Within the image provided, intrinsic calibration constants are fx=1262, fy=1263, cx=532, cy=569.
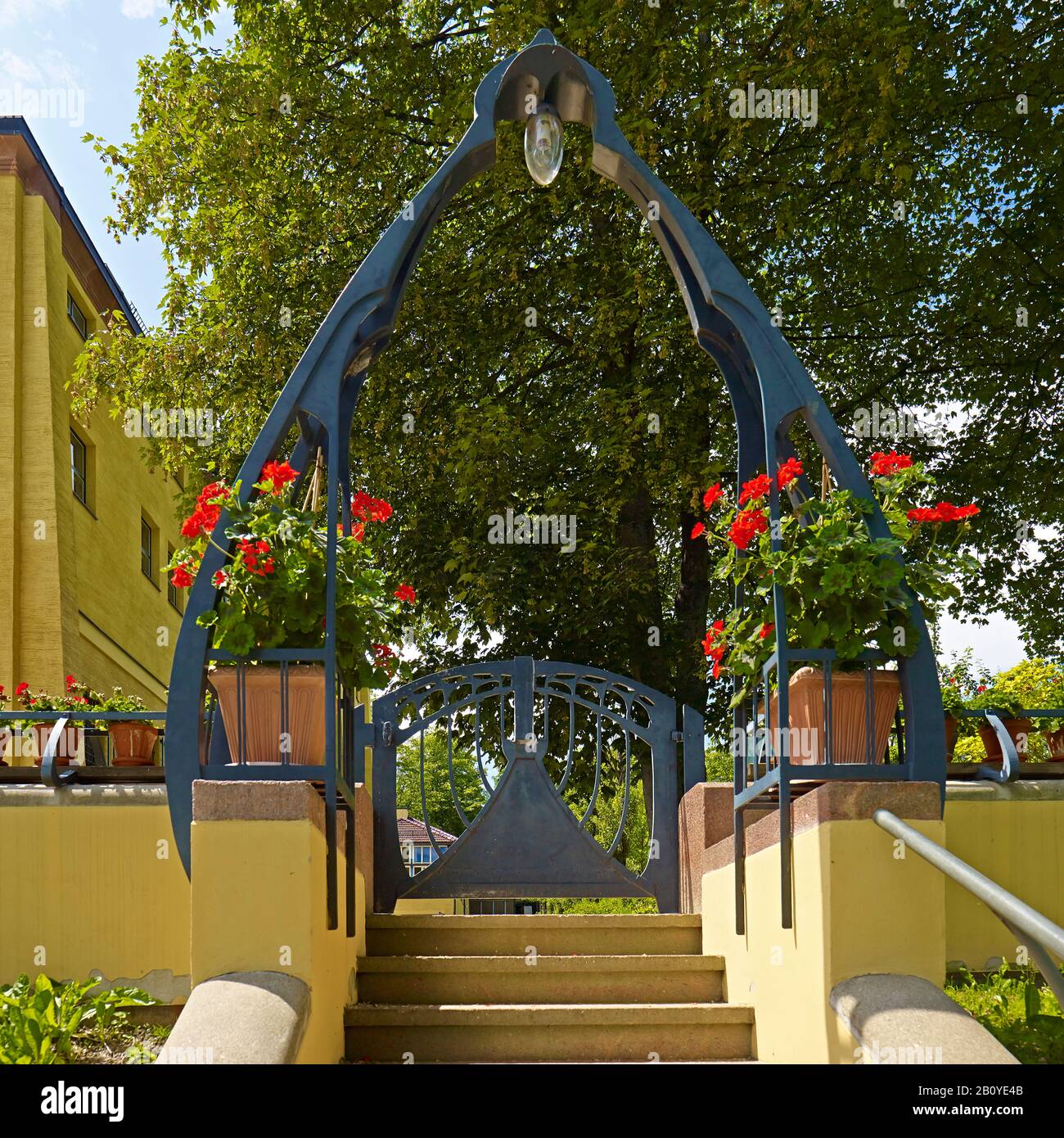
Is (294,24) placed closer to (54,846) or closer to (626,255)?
(626,255)

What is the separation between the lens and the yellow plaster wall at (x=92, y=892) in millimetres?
5824

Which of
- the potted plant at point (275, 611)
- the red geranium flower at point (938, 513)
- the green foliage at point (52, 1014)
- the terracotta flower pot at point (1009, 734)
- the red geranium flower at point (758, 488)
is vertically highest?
the red geranium flower at point (758, 488)

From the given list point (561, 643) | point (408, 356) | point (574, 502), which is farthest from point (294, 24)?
point (561, 643)

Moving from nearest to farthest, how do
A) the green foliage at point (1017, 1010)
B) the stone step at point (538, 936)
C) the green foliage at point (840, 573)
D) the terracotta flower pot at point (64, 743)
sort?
1. the green foliage at point (1017, 1010)
2. the green foliage at point (840, 573)
3. the stone step at point (538, 936)
4. the terracotta flower pot at point (64, 743)

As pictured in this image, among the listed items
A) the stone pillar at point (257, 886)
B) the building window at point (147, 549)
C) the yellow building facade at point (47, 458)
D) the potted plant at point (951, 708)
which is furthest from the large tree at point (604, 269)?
the building window at point (147, 549)

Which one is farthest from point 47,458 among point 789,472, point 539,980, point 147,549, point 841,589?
point 841,589

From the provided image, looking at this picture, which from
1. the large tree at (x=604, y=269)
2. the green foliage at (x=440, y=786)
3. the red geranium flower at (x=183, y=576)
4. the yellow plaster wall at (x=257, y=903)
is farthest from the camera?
the green foliage at (x=440, y=786)

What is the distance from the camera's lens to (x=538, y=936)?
623 centimetres

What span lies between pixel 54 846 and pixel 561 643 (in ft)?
24.1

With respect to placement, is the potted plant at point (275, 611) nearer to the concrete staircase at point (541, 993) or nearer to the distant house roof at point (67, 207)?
the concrete staircase at point (541, 993)

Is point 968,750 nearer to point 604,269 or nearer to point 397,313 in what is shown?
point 397,313

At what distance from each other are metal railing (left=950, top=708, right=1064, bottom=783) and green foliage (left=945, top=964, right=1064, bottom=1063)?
3.15ft

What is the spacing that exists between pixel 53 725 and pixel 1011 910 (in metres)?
5.46

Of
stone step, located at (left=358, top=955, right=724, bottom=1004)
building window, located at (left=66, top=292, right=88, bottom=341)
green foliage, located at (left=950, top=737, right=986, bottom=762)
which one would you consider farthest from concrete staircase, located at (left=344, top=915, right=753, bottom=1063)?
building window, located at (left=66, top=292, right=88, bottom=341)
